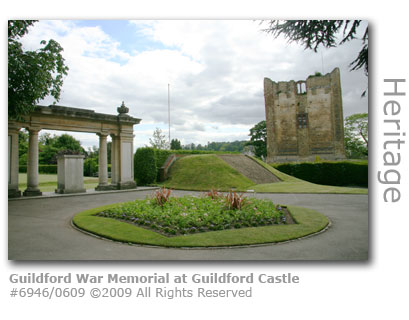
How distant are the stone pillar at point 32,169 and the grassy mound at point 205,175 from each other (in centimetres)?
582

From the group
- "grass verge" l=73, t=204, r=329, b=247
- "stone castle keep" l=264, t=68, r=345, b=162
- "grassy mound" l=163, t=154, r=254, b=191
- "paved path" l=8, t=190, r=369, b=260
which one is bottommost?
"paved path" l=8, t=190, r=369, b=260

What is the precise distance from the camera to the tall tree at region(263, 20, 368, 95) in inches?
197

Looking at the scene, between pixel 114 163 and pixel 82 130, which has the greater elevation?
pixel 82 130

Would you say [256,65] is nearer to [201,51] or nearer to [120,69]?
[201,51]

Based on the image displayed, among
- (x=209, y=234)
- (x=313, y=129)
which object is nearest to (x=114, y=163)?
(x=313, y=129)

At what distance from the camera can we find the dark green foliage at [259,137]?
29.5 meters

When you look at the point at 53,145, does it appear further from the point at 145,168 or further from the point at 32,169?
the point at 32,169

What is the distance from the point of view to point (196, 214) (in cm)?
555

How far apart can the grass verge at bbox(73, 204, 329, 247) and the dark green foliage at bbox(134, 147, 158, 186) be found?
10382mm

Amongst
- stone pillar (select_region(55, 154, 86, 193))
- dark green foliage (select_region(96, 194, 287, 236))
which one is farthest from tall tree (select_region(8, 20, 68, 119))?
stone pillar (select_region(55, 154, 86, 193))

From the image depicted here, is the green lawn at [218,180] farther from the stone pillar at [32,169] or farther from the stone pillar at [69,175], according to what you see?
the stone pillar at [32,169]

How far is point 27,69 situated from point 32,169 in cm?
665

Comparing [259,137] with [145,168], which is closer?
[145,168]

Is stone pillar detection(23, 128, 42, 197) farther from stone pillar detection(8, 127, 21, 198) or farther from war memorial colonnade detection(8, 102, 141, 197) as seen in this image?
stone pillar detection(8, 127, 21, 198)
